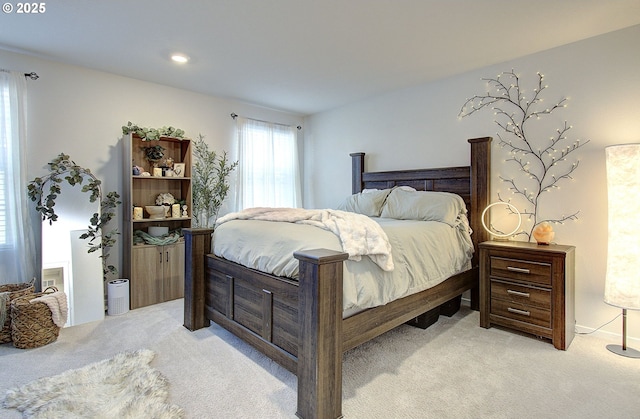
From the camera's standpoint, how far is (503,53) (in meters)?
3.04

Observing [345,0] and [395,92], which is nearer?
[345,0]

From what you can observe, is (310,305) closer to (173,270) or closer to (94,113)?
(173,270)

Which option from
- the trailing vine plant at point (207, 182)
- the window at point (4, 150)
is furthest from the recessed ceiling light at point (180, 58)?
the window at point (4, 150)

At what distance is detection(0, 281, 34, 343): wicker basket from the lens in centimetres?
249

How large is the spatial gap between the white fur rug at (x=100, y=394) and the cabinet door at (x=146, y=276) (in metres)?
1.28

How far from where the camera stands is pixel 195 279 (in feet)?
9.08

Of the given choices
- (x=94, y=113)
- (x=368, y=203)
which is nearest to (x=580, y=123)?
(x=368, y=203)

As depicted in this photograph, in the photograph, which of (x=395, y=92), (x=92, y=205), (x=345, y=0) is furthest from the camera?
(x=395, y=92)

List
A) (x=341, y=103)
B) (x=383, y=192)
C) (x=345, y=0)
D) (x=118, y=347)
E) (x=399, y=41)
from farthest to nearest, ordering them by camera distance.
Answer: (x=341, y=103) → (x=383, y=192) → (x=399, y=41) → (x=118, y=347) → (x=345, y=0)

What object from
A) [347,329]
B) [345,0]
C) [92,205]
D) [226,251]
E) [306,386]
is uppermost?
[345,0]

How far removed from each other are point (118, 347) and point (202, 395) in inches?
41.3

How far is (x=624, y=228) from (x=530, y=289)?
0.77 meters

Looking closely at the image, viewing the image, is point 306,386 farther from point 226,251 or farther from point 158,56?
point 158,56

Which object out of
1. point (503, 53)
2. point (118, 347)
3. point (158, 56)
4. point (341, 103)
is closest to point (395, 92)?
point (341, 103)
